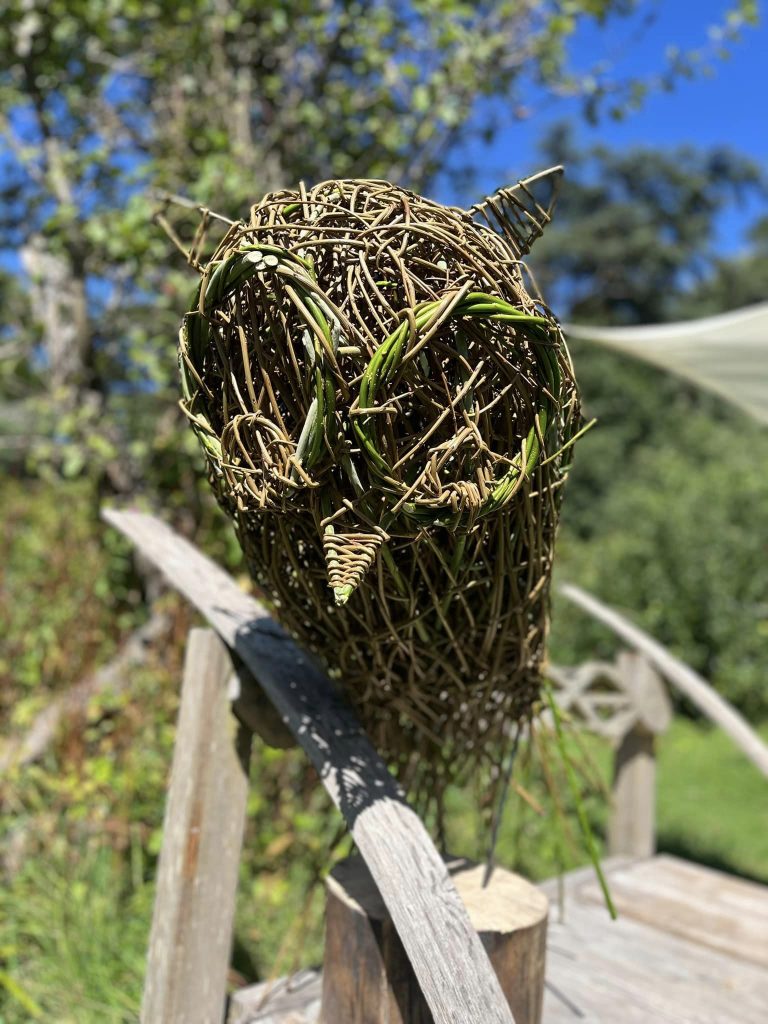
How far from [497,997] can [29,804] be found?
2.56 meters

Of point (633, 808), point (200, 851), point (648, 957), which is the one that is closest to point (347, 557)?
point (200, 851)

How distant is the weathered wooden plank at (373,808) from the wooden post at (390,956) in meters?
0.16

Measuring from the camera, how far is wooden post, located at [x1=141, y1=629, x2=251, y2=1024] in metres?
1.49

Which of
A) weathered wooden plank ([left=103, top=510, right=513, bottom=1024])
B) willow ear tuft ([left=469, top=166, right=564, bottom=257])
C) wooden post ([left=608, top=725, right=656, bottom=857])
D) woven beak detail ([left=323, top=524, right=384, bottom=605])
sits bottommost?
wooden post ([left=608, top=725, right=656, bottom=857])

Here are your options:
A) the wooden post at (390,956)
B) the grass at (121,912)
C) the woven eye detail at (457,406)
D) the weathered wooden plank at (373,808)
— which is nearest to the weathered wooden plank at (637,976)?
the grass at (121,912)

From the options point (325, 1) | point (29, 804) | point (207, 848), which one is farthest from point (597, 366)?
point (207, 848)

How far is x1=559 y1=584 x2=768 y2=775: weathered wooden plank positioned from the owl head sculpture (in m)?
1.76

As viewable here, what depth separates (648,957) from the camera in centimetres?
244

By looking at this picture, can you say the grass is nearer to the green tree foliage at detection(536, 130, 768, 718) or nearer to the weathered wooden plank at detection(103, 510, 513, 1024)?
the weathered wooden plank at detection(103, 510, 513, 1024)

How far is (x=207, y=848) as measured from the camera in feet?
5.01

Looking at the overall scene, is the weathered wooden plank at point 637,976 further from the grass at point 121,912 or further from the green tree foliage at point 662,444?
the green tree foliage at point 662,444

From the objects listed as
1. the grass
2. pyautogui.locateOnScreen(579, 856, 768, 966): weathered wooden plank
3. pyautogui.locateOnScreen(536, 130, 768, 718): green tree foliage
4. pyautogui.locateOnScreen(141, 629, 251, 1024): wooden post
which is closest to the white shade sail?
pyautogui.locateOnScreen(536, 130, 768, 718): green tree foliage

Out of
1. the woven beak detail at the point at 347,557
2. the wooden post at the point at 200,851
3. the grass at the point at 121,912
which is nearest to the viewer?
the woven beak detail at the point at 347,557

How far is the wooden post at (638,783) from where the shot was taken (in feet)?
11.0
